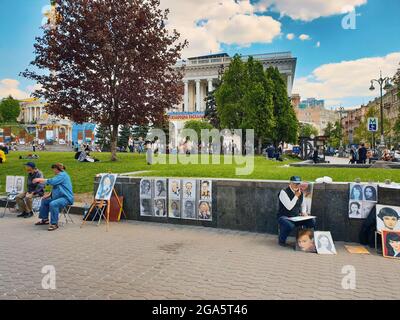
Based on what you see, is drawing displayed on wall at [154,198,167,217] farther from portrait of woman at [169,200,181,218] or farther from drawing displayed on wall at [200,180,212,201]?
drawing displayed on wall at [200,180,212,201]

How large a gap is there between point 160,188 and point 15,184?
18.0 feet

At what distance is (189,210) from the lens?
10594 mm

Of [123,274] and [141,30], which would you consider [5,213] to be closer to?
[123,274]

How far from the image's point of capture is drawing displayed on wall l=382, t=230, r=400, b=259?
748 centimetres

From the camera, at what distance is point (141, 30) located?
24.9m

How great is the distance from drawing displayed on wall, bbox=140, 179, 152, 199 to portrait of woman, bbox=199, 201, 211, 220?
1698 mm

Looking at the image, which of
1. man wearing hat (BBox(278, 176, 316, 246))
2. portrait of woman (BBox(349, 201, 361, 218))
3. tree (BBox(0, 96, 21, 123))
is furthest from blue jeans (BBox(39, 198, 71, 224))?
tree (BBox(0, 96, 21, 123))

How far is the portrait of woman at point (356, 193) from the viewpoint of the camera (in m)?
8.72

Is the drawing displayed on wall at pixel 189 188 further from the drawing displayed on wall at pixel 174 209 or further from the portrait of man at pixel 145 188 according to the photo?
the portrait of man at pixel 145 188

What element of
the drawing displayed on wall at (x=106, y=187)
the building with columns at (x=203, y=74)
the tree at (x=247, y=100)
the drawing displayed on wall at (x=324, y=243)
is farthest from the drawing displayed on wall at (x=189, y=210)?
the building with columns at (x=203, y=74)

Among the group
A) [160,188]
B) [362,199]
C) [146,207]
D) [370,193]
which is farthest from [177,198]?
[370,193]
